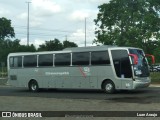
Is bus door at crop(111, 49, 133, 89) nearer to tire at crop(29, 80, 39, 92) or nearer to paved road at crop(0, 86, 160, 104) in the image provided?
paved road at crop(0, 86, 160, 104)

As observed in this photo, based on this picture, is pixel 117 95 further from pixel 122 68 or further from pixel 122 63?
pixel 122 63

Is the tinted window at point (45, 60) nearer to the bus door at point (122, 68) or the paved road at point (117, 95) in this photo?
the paved road at point (117, 95)

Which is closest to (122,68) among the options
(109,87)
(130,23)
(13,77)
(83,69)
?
(109,87)

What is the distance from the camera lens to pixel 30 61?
3150cm

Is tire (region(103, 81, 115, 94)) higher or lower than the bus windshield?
lower

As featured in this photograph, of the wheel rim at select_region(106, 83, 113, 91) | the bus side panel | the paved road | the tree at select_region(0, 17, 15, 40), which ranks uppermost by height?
the tree at select_region(0, 17, 15, 40)

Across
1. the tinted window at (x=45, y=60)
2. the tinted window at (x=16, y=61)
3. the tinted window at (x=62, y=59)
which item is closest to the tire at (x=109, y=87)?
the tinted window at (x=62, y=59)

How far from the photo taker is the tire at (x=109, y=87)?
2639cm

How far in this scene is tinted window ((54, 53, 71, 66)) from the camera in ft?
95.3

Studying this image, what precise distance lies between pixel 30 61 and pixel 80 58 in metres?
4.85

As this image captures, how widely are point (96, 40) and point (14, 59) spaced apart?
91.8 ft

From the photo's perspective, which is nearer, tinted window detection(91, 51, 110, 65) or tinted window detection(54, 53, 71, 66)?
tinted window detection(91, 51, 110, 65)

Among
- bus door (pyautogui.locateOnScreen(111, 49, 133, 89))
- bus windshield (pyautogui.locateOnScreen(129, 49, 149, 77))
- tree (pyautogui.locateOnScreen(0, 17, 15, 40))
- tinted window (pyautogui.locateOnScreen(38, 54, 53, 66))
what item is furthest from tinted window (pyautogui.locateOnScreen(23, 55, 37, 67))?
tree (pyautogui.locateOnScreen(0, 17, 15, 40))

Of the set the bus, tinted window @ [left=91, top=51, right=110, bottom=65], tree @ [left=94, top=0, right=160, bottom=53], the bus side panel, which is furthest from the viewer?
tree @ [left=94, top=0, right=160, bottom=53]
